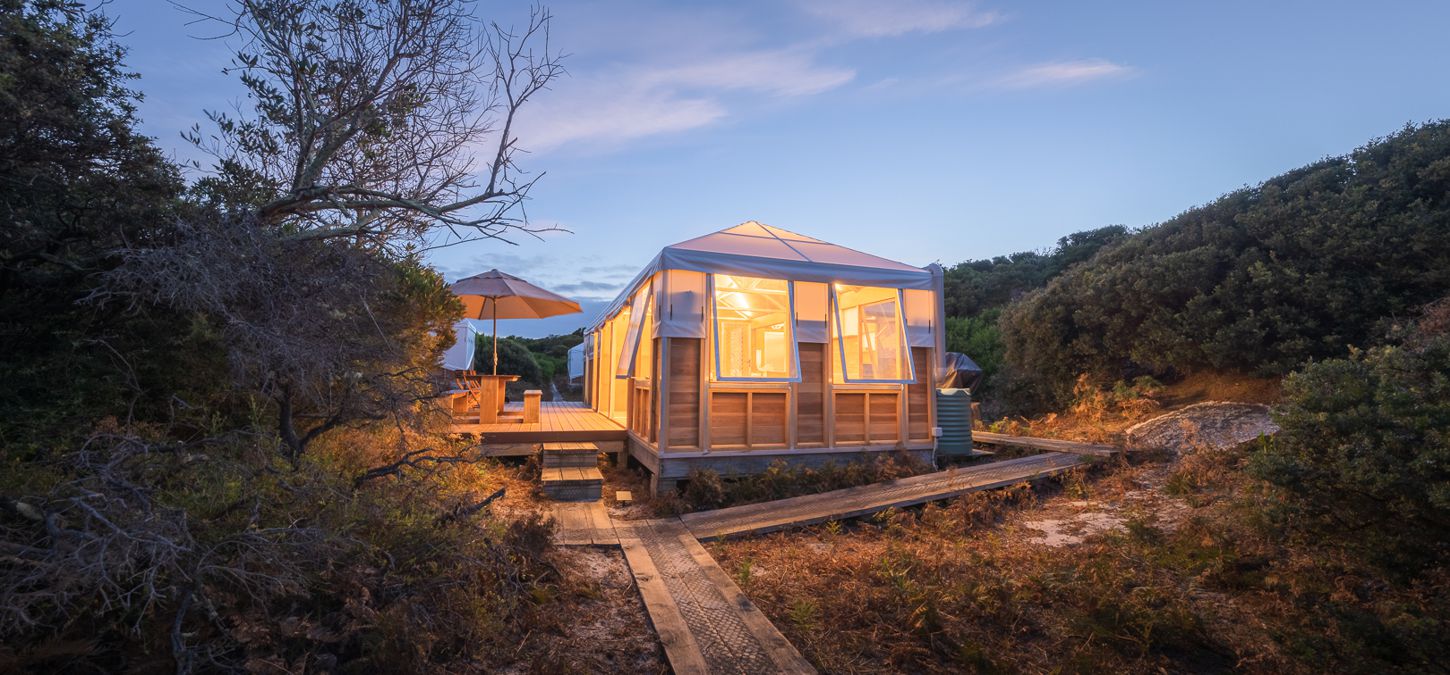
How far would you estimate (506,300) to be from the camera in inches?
405

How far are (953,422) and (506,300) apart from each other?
7498 mm

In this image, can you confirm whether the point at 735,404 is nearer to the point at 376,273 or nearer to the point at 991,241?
the point at 376,273

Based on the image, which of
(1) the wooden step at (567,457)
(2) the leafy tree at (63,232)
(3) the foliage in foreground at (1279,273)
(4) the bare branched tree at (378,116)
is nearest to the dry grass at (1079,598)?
(1) the wooden step at (567,457)

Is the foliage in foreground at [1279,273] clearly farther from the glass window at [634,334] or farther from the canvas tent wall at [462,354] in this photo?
the canvas tent wall at [462,354]

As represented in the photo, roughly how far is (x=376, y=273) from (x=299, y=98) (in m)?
1.17

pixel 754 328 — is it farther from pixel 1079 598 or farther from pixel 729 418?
pixel 1079 598

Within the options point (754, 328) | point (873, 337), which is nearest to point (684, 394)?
point (754, 328)

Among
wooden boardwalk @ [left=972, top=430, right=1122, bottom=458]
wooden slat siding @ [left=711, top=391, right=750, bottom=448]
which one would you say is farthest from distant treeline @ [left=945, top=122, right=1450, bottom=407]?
wooden slat siding @ [left=711, top=391, right=750, bottom=448]

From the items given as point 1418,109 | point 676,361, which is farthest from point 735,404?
point 1418,109

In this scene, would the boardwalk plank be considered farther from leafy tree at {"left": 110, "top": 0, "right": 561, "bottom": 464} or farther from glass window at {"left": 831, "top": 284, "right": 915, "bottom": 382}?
glass window at {"left": 831, "top": 284, "right": 915, "bottom": 382}

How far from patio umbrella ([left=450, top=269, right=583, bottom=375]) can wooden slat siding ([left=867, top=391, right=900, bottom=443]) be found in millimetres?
5431

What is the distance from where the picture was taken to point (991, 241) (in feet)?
80.3

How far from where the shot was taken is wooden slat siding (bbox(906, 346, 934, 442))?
7090mm

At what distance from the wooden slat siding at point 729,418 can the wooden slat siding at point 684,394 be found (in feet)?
0.66
